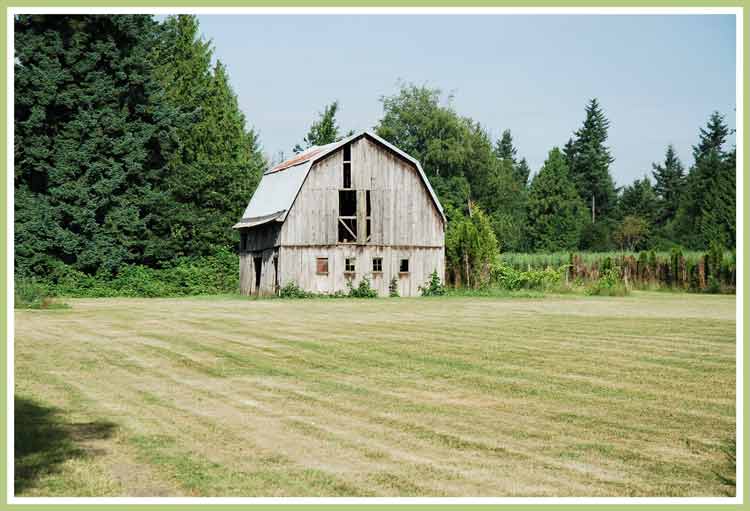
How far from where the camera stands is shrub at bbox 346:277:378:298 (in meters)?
44.3

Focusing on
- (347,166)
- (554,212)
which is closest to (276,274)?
(347,166)

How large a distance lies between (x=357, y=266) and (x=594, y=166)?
6876cm

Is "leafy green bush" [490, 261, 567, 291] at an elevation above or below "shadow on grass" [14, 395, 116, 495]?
above

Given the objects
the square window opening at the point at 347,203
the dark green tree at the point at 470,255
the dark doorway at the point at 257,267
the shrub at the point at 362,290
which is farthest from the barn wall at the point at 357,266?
the dark doorway at the point at 257,267

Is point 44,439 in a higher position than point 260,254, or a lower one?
lower

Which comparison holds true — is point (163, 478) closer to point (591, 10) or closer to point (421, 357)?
point (591, 10)

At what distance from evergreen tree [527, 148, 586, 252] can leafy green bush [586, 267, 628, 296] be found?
4453 cm

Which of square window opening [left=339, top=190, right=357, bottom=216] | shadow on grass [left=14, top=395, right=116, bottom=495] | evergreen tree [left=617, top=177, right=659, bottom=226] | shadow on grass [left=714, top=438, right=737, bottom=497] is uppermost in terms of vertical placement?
evergreen tree [left=617, top=177, right=659, bottom=226]

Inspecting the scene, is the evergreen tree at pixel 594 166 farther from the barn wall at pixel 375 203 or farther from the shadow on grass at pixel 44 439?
the shadow on grass at pixel 44 439

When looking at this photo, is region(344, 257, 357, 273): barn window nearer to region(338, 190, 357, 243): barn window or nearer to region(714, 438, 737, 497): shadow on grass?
region(338, 190, 357, 243): barn window

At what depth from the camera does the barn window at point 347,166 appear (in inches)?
1772

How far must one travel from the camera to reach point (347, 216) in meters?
45.6

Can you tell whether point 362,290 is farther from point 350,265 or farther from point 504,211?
point 504,211

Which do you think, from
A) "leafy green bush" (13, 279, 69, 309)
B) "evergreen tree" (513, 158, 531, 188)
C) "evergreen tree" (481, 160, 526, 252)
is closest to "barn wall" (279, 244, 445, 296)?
"leafy green bush" (13, 279, 69, 309)
